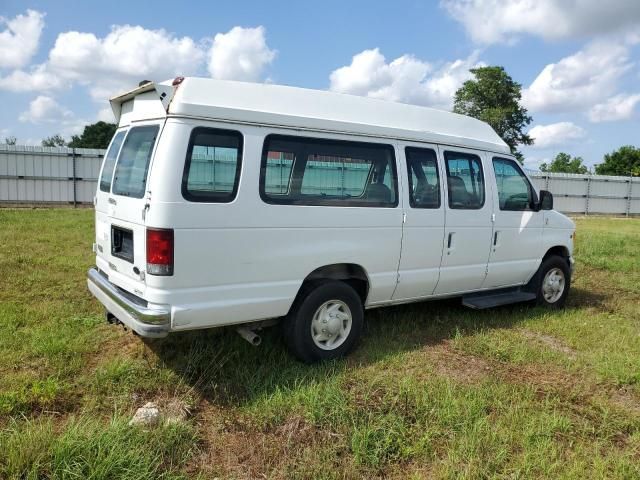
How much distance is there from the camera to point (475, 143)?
5.75m

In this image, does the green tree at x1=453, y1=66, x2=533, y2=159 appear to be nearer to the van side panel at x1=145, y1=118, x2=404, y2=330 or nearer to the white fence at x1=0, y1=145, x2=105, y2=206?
the white fence at x1=0, y1=145, x2=105, y2=206

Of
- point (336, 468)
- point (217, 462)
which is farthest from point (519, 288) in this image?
point (217, 462)

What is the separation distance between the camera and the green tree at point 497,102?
3691cm

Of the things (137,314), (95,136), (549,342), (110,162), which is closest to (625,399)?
(549,342)

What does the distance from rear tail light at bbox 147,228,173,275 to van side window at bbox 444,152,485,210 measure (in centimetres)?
300

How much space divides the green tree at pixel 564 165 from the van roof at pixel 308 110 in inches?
1943

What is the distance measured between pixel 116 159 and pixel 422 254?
9.98ft

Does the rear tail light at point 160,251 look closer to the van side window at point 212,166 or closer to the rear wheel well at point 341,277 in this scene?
the van side window at point 212,166

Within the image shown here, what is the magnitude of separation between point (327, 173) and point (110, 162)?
207 centimetres

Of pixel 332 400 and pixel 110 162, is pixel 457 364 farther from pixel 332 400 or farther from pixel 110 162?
pixel 110 162

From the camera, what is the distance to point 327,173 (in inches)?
178

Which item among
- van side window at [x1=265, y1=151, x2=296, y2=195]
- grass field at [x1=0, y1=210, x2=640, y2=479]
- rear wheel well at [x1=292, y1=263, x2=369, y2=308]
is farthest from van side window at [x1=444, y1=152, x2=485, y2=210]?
van side window at [x1=265, y1=151, x2=296, y2=195]

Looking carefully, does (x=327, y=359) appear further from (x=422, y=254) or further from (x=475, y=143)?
(x=475, y=143)

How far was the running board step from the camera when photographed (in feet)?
19.0
